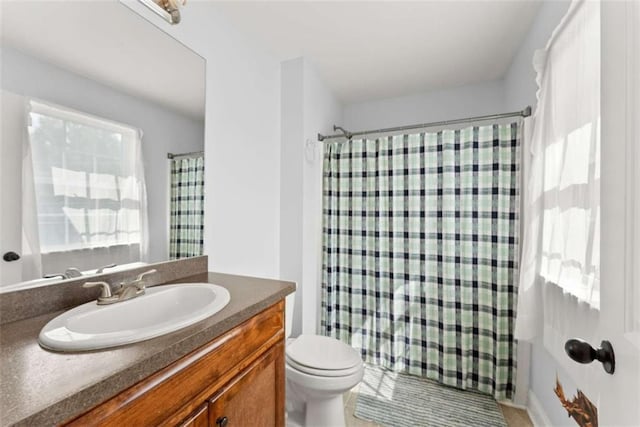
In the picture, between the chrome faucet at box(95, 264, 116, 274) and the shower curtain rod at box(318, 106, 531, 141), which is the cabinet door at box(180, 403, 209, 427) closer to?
the chrome faucet at box(95, 264, 116, 274)

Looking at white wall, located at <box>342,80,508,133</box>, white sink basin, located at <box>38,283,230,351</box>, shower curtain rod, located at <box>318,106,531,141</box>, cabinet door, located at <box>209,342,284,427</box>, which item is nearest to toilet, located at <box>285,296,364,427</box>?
cabinet door, located at <box>209,342,284,427</box>

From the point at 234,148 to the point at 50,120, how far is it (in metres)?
0.82

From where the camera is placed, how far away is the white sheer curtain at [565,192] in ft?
3.04

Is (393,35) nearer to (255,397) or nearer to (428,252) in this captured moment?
(428,252)

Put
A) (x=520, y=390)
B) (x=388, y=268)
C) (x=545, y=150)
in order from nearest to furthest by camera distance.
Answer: (x=545, y=150) < (x=520, y=390) < (x=388, y=268)

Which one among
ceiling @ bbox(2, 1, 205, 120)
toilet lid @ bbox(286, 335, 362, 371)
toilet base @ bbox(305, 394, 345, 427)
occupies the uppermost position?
ceiling @ bbox(2, 1, 205, 120)

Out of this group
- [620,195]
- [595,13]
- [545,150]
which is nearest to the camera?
[620,195]

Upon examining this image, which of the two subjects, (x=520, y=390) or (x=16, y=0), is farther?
(x=520, y=390)

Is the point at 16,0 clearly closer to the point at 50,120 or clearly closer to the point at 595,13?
the point at 50,120

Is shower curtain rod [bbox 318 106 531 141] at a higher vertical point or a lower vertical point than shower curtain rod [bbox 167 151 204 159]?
higher

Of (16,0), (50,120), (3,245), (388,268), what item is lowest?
(388,268)

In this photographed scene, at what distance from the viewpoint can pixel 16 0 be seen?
0.82 metres

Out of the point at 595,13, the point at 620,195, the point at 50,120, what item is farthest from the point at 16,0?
the point at 595,13

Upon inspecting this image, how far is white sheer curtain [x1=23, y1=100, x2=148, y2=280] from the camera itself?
33.1 inches
